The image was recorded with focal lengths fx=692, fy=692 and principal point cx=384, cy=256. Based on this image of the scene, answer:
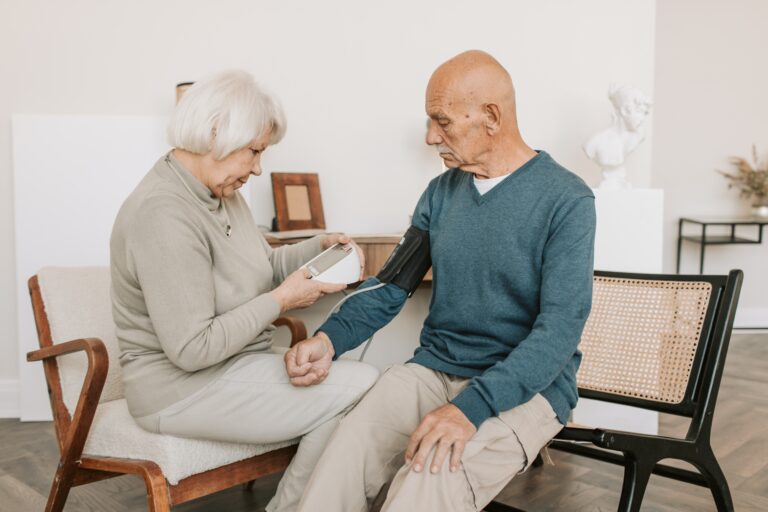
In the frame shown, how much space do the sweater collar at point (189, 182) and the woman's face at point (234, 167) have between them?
3cm

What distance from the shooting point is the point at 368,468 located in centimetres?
139

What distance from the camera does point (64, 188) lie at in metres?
2.98

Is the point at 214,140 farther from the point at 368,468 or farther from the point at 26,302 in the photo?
the point at 26,302

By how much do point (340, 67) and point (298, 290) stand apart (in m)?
1.84

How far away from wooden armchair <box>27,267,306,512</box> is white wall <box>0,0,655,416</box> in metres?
1.36

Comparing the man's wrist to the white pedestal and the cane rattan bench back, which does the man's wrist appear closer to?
the cane rattan bench back

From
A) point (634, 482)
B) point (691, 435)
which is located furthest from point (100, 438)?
point (691, 435)

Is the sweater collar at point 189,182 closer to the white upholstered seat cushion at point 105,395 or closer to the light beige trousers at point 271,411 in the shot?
the light beige trousers at point 271,411

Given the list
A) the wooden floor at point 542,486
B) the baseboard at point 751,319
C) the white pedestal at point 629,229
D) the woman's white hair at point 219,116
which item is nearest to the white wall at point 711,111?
the baseboard at point 751,319

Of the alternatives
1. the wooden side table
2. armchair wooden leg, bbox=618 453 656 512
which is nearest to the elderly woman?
armchair wooden leg, bbox=618 453 656 512

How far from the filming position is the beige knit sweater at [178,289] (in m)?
1.40

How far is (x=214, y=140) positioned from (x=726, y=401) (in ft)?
9.74

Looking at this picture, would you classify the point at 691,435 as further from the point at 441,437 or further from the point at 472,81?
the point at 472,81

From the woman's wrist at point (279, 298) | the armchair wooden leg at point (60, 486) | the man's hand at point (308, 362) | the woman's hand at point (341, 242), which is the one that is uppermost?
the woman's hand at point (341, 242)
